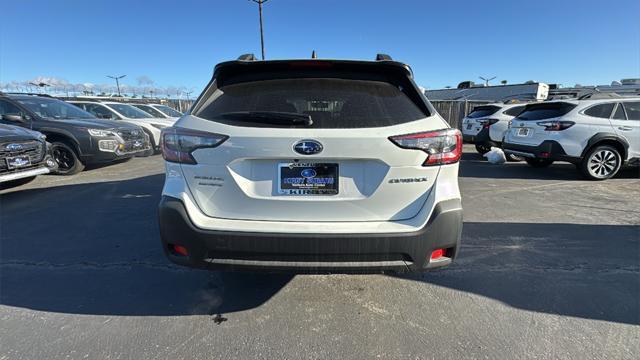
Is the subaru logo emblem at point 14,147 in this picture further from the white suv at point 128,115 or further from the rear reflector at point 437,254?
the rear reflector at point 437,254

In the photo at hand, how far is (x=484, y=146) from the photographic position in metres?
10.7

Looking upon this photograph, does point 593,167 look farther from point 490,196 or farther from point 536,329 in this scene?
point 536,329

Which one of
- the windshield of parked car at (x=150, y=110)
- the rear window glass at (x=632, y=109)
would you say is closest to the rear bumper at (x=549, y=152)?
the rear window glass at (x=632, y=109)

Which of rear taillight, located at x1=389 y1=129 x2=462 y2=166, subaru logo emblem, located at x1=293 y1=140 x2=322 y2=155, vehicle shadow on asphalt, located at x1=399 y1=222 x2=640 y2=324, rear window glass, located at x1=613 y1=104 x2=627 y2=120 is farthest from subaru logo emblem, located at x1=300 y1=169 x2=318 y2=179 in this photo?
rear window glass, located at x1=613 y1=104 x2=627 y2=120

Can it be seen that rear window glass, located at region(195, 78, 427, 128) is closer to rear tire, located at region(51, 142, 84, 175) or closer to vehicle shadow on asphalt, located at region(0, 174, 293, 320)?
vehicle shadow on asphalt, located at region(0, 174, 293, 320)

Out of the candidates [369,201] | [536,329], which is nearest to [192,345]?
[369,201]

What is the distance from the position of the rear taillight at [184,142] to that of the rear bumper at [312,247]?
276 mm

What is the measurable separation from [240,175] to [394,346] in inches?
58.9

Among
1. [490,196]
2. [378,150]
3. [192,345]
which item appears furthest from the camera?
[490,196]

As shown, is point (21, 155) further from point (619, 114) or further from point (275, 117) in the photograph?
point (619, 114)

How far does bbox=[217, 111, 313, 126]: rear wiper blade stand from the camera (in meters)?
2.07

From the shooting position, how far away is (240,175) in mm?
2072

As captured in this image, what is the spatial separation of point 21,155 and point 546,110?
10.1 meters

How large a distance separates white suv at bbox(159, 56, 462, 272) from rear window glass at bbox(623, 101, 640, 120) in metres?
7.45
